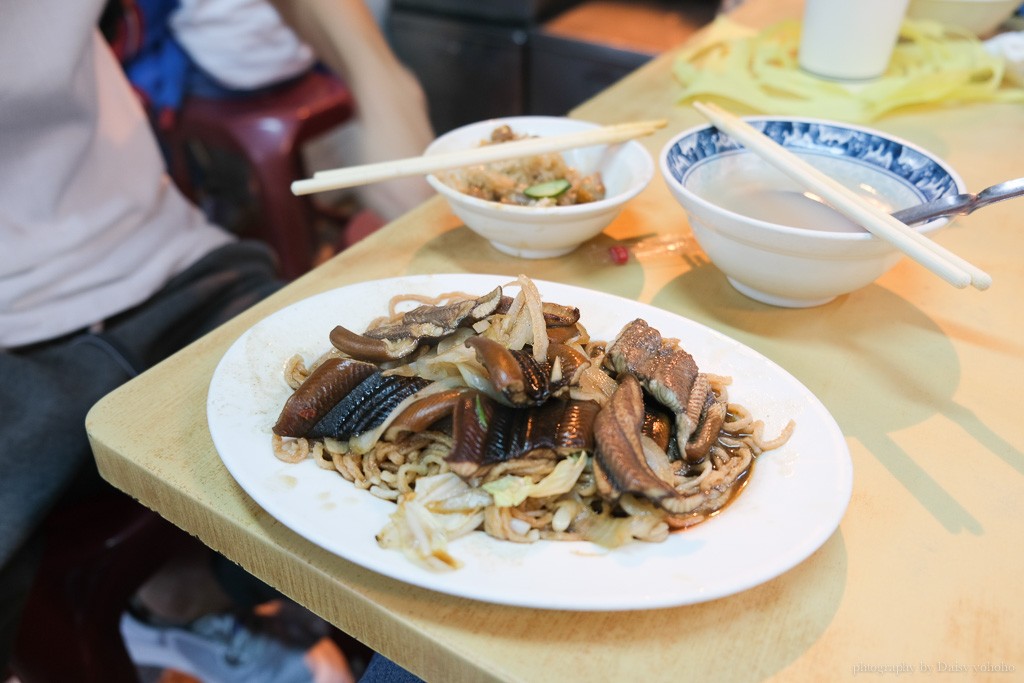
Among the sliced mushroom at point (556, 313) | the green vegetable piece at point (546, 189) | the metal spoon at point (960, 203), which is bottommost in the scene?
the green vegetable piece at point (546, 189)

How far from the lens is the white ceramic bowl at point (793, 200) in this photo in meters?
1.09

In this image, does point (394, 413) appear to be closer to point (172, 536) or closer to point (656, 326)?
point (656, 326)

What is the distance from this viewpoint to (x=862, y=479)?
94cm

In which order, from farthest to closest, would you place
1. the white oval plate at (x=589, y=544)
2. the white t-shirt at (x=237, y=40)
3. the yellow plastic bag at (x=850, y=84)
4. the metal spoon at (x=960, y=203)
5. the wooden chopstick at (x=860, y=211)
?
the white t-shirt at (x=237, y=40), the yellow plastic bag at (x=850, y=84), the metal spoon at (x=960, y=203), the wooden chopstick at (x=860, y=211), the white oval plate at (x=589, y=544)

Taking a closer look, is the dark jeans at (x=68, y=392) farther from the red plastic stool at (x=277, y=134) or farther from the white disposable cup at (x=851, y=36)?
the white disposable cup at (x=851, y=36)

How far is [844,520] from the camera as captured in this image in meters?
0.89

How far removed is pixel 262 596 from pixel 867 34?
2068 millimetres

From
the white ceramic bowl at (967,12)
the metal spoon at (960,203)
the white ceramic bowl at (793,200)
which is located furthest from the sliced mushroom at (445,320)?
the white ceramic bowl at (967,12)

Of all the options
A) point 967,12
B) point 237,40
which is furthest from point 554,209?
point 237,40

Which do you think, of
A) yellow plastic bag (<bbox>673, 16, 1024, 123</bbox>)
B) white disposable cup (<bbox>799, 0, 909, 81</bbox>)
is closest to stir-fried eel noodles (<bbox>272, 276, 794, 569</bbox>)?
yellow plastic bag (<bbox>673, 16, 1024, 123</bbox>)

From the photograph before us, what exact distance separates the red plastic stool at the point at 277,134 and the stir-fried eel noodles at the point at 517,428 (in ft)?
5.95

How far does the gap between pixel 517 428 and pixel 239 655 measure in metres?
1.32

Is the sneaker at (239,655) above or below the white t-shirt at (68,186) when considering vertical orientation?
below

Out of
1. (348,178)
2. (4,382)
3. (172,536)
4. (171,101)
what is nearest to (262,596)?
(172,536)
